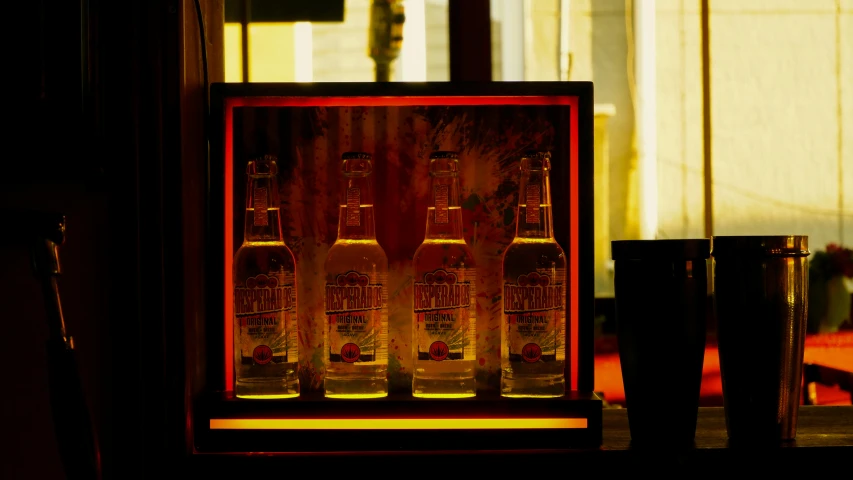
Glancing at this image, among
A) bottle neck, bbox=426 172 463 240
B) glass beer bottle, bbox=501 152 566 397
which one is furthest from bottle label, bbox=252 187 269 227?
glass beer bottle, bbox=501 152 566 397

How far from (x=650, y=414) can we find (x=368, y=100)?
0.55 m

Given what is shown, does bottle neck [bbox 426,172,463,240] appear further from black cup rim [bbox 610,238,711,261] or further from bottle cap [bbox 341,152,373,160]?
black cup rim [bbox 610,238,711,261]

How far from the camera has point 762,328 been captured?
3.09 feet

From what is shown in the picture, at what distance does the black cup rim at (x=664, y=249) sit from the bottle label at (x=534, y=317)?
0.33 ft

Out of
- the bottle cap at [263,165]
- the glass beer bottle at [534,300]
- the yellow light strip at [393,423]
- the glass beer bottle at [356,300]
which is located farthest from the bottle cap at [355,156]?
the yellow light strip at [393,423]

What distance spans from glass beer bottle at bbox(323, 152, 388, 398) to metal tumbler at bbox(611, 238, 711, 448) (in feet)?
1.00

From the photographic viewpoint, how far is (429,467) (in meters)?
0.93

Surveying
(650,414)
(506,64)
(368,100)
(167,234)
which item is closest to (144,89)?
(167,234)

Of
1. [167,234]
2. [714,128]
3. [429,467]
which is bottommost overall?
[429,467]

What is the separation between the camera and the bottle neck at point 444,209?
1028 millimetres

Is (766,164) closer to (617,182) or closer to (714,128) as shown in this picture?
(714,128)

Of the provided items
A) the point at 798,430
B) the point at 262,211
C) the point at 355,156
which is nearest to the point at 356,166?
the point at 355,156

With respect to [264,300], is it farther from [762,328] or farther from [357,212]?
[762,328]

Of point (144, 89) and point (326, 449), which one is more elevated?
point (144, 89)
